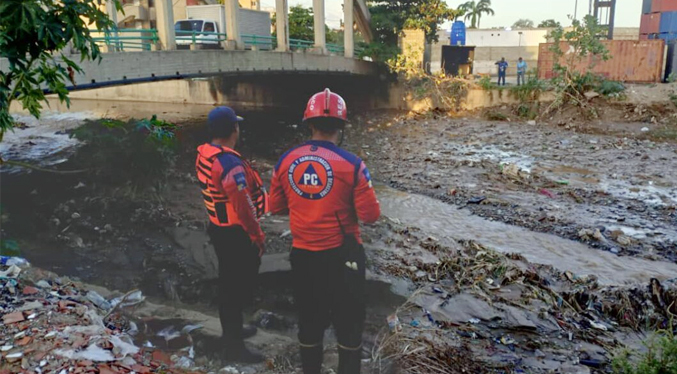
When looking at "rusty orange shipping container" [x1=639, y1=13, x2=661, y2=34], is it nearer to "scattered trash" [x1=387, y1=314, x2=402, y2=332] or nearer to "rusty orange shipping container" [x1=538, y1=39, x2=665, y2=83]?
"rusty orange shipping container" [x1=538, y1=39, x2=665, y2=83]

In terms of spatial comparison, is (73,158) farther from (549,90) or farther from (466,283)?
(549,90)

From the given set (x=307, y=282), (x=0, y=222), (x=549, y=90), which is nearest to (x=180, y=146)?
(x=0, y=222)

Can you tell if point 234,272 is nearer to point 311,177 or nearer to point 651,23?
point 311,177

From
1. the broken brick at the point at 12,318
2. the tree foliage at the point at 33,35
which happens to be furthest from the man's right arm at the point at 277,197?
the broken brick at the point at 12,318

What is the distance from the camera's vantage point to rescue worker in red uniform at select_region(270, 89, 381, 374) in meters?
3.62

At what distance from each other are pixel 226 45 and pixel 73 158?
5593 millimetres

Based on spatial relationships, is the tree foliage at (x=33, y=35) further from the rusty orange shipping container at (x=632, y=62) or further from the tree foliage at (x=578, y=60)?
the rusty orange shipping container at (x=632, y=62)

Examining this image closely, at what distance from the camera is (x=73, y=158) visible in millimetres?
15219

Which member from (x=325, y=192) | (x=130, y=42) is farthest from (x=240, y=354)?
(x=130, y=42)

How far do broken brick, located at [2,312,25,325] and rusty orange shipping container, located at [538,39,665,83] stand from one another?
21.8m

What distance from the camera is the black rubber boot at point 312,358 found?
4.04m

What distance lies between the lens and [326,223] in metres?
3.75

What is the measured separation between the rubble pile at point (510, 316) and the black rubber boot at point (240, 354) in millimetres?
1034

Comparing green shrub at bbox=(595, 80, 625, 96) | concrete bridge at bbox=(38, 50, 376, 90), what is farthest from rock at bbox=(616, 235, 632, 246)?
green shrub at bbox=(595, 80, 625, 96)
